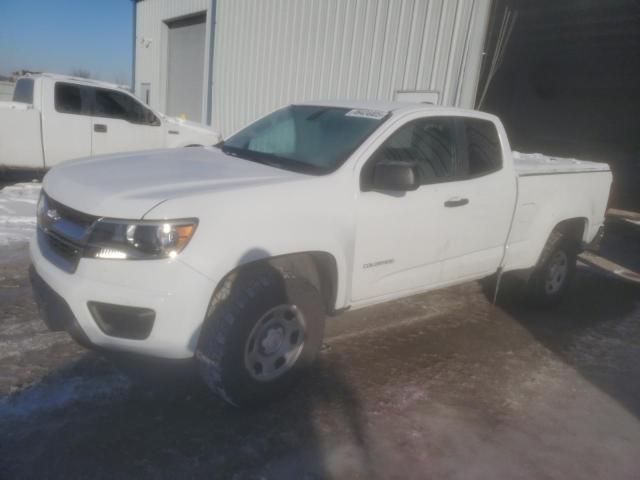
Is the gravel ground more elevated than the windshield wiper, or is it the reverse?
the windshield wiper

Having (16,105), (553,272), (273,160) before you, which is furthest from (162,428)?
(16,105)

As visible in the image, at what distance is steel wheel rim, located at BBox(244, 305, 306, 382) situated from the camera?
2734mm

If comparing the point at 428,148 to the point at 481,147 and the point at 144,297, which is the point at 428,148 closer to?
the point at 481,147

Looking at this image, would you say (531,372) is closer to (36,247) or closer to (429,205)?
(429,205)

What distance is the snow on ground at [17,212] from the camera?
18.7 ft

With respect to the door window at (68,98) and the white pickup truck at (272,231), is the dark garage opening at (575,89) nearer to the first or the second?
the door window at (68,98)

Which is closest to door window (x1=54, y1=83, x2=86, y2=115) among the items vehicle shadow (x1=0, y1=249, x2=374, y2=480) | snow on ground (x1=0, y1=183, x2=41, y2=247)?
snow on ground (x1=0, y1=183, x2=41, y2=247)

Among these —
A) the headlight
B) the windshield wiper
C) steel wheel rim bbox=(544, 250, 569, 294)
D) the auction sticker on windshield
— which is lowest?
steel wheel rim bbox=(544, 250, 569, 294)

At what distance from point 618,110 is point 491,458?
1853cm

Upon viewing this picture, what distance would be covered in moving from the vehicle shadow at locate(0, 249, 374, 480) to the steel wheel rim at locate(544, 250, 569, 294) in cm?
264

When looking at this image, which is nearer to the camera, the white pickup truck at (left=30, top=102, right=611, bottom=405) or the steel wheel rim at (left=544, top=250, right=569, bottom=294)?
the white pickup truck at (left=30, top=102, right=611, bottom=405)

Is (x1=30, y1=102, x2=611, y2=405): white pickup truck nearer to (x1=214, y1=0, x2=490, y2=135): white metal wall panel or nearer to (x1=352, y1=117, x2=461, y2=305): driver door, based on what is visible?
(x1=352, y1=117, x2=461, y2=305): driver door

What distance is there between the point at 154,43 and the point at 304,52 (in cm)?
792

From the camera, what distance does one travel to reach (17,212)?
21.8 ft
